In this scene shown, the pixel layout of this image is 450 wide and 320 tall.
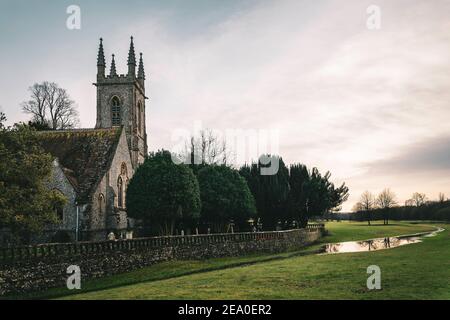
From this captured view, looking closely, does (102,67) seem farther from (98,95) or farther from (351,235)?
(351,235)

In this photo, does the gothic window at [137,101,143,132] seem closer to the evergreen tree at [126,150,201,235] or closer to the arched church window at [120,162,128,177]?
the arched church window at [120,162,128,177]

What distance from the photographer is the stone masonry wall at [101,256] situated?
66.5ft

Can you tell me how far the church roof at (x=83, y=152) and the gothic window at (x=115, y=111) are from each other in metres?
12.2

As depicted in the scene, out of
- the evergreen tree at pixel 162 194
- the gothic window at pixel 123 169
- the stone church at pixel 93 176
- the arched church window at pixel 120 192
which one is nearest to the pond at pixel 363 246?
the evergreen tree at pixel 162 194

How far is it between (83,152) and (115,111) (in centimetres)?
1572

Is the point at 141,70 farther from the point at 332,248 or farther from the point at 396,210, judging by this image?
the point at 396,210

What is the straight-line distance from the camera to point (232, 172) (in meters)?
48.6

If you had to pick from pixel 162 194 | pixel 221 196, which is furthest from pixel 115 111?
pixel 162 194

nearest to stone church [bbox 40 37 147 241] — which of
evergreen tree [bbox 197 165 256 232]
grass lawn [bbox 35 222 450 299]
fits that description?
evergreen tree [bbox 197 165 256 232]

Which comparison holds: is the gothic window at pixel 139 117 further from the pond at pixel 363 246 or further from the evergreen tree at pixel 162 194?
the pond at pixel 363 246

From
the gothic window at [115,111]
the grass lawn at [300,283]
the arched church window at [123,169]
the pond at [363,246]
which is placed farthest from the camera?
the gothic window at [115,111]

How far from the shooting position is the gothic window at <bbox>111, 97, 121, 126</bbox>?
56325 mm
